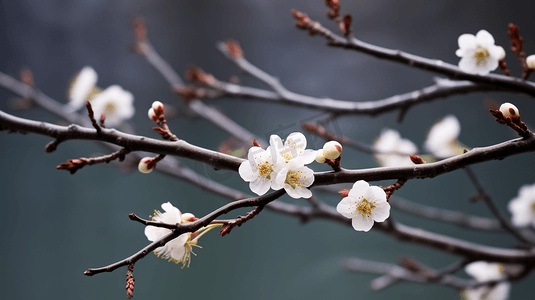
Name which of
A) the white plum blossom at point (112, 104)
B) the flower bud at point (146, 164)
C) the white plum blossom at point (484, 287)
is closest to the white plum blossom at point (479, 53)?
the flower bud at point (146, 164)

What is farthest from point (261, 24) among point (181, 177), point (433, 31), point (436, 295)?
point (436, 295)

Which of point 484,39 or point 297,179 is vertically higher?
point 484,39

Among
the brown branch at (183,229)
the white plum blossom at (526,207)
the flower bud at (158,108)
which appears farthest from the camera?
the white plum blossom at (526,207)

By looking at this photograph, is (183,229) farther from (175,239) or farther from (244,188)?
(244,188)

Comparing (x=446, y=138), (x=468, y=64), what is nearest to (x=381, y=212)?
(x=468, y=64)

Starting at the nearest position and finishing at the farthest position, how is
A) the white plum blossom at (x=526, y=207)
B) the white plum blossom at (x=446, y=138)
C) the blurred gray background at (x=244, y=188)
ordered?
the white plum blossom at (x=526, y=207) → the white plum blossom at (x=446, y=138) → the blurred gray background at (x=244, y=188)

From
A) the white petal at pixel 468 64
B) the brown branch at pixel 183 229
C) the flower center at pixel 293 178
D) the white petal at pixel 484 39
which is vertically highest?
the white petal at pixel 484 39

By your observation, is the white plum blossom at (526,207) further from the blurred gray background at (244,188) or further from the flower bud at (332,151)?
the flower bud at (332,151)
